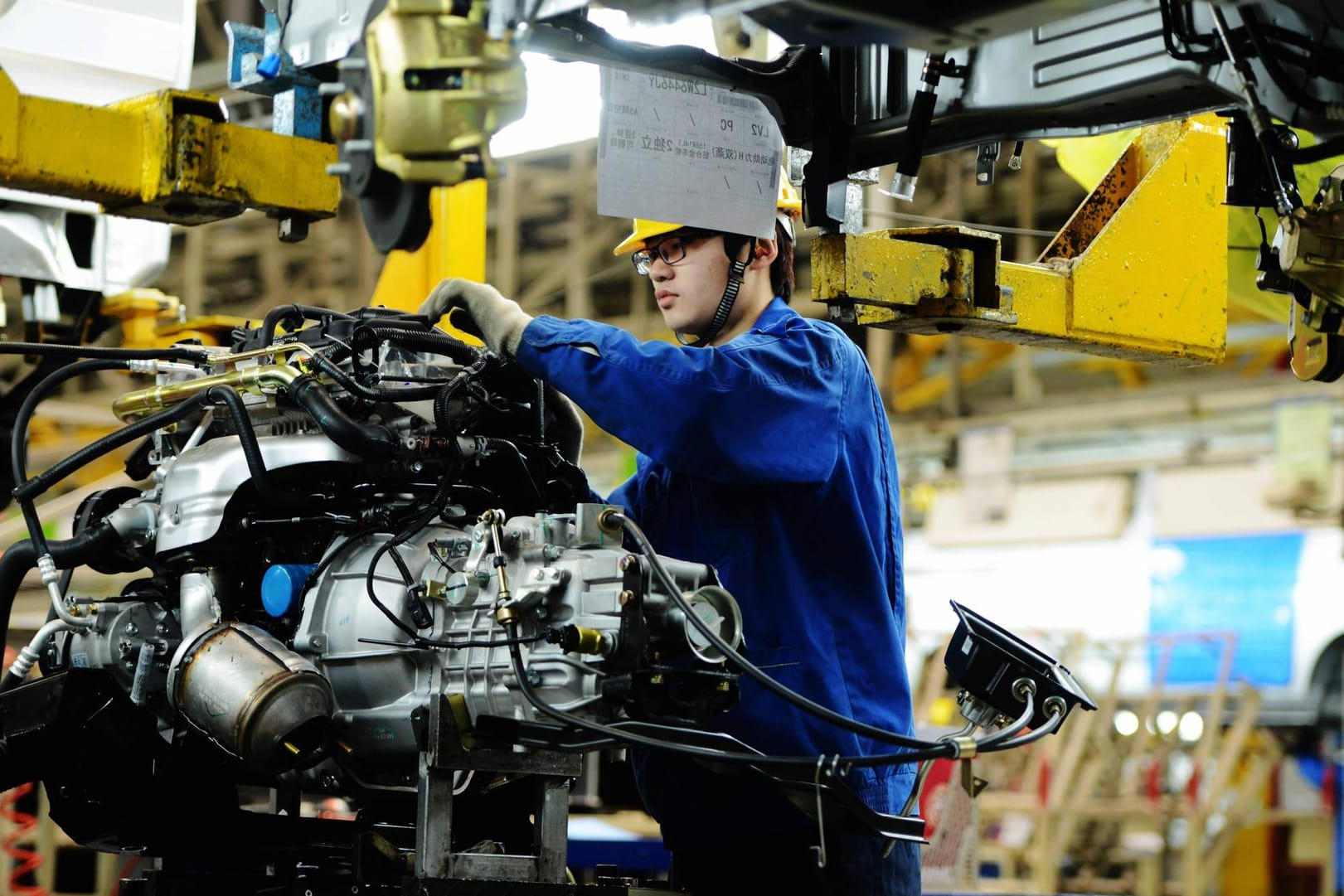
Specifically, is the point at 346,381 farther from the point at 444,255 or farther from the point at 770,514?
the point at 444,255

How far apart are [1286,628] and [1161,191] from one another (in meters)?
9.18

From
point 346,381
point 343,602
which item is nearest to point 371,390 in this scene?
point 346,381

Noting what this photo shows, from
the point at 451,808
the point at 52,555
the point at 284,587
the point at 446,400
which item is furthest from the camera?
the point at 52,555

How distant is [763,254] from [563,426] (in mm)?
527

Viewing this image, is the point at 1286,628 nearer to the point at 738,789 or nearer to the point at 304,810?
the point at 304,810

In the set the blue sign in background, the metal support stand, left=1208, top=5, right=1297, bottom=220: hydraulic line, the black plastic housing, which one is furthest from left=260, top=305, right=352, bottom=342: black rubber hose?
the blue sign in background

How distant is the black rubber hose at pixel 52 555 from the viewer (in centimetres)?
314

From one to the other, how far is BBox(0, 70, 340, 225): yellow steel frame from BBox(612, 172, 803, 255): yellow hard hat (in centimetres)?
67

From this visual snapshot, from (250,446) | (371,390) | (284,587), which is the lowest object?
(284,587)

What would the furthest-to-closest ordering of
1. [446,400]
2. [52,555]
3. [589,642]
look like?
[52,555] < [446,400] < [589,642]

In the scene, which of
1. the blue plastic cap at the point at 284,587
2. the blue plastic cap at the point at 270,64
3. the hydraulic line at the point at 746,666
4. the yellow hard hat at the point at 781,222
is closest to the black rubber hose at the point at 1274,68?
the yellow hard hat at the point at 781,222

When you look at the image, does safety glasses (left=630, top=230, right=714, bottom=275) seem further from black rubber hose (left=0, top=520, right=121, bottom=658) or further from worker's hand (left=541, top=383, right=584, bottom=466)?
black rubber hose (left=0, top=520, right=121, bottom=658)

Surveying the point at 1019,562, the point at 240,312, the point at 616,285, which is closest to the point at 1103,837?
the point at 1019,562

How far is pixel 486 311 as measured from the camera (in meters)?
2.86
